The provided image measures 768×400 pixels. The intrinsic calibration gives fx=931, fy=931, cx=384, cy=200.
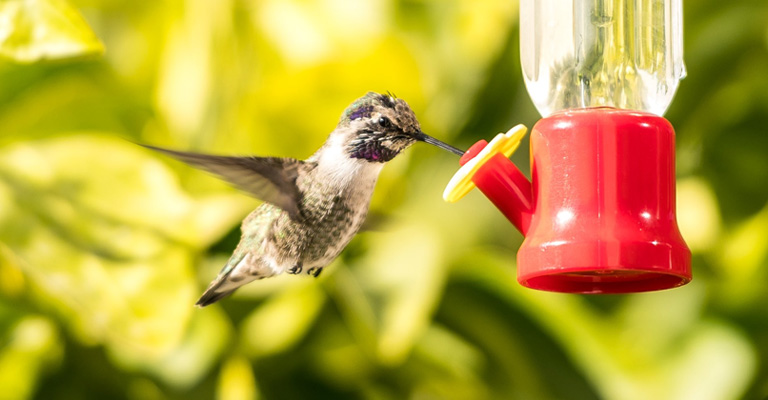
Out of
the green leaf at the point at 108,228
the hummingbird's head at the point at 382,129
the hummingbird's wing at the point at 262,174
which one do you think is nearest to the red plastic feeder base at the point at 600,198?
the hummingbird's head at the point at 382,129

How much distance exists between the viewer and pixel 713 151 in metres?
2.87

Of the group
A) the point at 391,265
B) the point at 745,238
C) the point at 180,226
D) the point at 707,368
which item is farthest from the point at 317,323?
the point at 745,238

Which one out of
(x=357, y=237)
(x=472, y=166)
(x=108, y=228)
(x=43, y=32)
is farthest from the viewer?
(x=357, y=237)

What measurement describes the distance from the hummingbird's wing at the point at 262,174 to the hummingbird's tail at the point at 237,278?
10cm

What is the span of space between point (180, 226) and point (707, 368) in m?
1.42

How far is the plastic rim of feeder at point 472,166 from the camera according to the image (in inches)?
47.1

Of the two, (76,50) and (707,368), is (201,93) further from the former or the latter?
(707,368)

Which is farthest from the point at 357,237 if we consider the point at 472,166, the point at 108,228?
the point at 472,166

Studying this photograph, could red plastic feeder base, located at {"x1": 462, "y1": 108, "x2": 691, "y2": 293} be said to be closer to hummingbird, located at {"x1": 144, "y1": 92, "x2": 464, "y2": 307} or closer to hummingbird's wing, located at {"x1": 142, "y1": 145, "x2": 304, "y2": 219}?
hummingbird, located at {"x1": 144, "y1": 92, "x2": 464, "y2": 307}

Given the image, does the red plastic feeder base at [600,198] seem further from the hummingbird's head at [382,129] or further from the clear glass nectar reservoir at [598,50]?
the clear glass nectar reservoir at [598,50]

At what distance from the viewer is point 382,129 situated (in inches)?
48.2

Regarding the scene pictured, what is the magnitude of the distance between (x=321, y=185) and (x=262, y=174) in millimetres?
116

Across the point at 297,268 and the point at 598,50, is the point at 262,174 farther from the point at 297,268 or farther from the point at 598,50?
the point at 598,50

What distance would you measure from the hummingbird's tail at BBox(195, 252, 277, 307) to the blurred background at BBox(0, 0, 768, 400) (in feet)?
2.62
